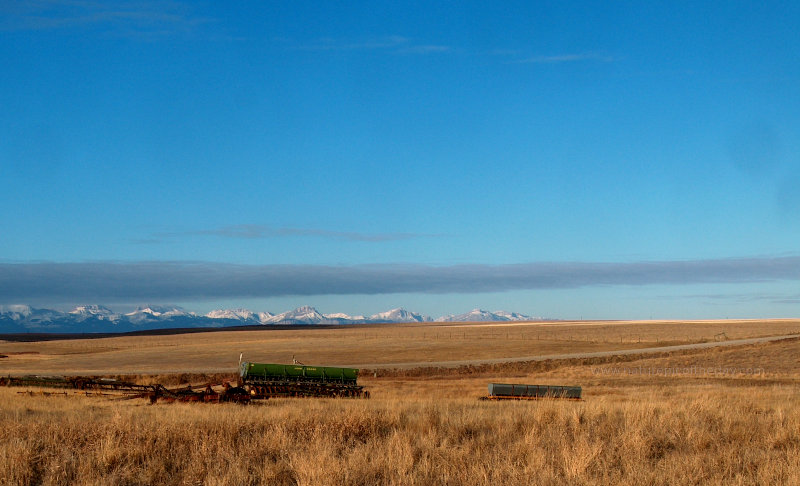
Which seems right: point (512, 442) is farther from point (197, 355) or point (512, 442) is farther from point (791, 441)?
point (197, 355)

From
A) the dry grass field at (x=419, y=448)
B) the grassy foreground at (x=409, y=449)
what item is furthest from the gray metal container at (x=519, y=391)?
the grassy foreground at (x=409, y=449)

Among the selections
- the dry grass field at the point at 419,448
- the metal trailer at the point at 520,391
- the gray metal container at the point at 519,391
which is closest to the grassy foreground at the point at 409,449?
the dry grass field at the point at 419,448

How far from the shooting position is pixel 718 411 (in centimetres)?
1407

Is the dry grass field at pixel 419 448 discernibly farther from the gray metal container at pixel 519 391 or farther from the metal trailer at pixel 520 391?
the gray metal container at pixel 519 391

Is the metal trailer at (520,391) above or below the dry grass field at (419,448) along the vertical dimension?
below

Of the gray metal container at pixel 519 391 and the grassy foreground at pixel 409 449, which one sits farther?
the gray metal container at pixel 519 391

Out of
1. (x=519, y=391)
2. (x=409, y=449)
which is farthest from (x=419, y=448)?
(x=519, y=391)

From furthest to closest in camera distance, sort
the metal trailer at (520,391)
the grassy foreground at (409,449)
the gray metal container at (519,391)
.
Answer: the gray metal container at (519,391), the metal trailer at (520,391), the grassy foreground at (409,449)

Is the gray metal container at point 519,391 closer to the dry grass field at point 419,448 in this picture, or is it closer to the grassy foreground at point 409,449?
the dry grass field at point 419,448

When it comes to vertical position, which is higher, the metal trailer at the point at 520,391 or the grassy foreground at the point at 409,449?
the grassy foreground at the point at 409,449

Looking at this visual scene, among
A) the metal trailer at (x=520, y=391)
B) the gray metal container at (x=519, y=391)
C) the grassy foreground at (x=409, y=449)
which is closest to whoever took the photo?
the grassy foreground at (x=409, y=449)

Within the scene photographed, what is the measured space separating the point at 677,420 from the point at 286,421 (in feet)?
24.0

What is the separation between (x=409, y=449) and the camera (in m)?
9.93

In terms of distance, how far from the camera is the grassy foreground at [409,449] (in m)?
8.78
